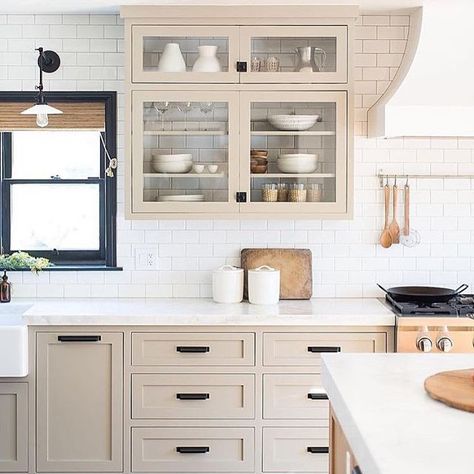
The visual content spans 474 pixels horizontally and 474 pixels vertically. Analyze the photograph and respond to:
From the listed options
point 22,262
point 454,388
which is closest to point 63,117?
point 22,262

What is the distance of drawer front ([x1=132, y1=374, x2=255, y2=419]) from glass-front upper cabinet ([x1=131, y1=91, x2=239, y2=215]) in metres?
0.88

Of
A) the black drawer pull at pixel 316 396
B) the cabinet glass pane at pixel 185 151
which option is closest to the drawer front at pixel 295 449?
the black drawer pull at pixel 316 396

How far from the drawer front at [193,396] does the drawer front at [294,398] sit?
95 millimetres

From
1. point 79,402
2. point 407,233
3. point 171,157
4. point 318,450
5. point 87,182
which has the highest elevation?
point 171,157

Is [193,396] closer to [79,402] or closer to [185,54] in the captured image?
[79,402]

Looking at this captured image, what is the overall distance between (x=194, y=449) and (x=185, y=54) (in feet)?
6.67

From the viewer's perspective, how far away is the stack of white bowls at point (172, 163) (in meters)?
4.14

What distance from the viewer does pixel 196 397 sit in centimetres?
389

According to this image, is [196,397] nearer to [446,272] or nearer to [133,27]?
[446,272]

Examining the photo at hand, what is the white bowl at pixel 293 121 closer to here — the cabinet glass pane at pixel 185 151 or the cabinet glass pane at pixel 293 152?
the cabinet glass pane at pixel 293 152

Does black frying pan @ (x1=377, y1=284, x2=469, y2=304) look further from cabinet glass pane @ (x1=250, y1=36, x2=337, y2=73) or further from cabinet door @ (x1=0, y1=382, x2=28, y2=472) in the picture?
cabinet door @ (x1=0, y1=382, x2=28, y2=472)

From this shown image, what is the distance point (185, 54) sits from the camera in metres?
4.10

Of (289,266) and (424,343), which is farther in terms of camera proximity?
(289,266)

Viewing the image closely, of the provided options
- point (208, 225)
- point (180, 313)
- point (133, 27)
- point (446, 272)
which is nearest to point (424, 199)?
point (446, 272)
